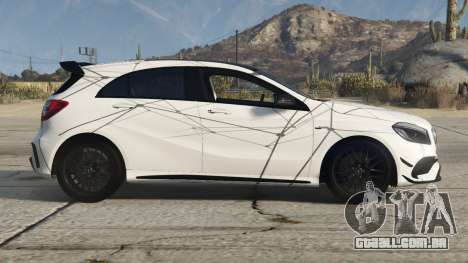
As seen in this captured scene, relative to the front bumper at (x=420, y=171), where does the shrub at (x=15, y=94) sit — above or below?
above

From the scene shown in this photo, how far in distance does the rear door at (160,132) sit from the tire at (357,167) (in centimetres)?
153

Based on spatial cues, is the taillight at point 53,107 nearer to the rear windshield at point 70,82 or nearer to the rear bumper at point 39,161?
the rear windshield at point 70,82

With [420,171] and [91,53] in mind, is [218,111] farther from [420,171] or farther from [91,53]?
[91,53]

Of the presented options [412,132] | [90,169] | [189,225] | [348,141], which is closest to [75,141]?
[90,169]

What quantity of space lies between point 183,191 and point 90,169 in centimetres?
139

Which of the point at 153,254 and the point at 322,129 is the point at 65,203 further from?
the point at 322,129

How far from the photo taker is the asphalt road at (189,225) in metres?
5.02

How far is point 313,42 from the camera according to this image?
186 m

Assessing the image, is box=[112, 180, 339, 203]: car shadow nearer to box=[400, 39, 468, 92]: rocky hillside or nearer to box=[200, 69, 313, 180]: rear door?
box=[200, 69, 313, 180]: rear door

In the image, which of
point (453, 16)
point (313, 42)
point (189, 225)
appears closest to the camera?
point (189, 225)

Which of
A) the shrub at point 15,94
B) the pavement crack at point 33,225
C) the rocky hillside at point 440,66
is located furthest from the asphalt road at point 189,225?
the shrub at point 15,94

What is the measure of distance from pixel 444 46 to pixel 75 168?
28669 mm

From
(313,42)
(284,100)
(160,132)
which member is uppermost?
(313,42)

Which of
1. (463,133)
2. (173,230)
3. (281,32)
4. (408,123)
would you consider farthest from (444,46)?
(281,32)
